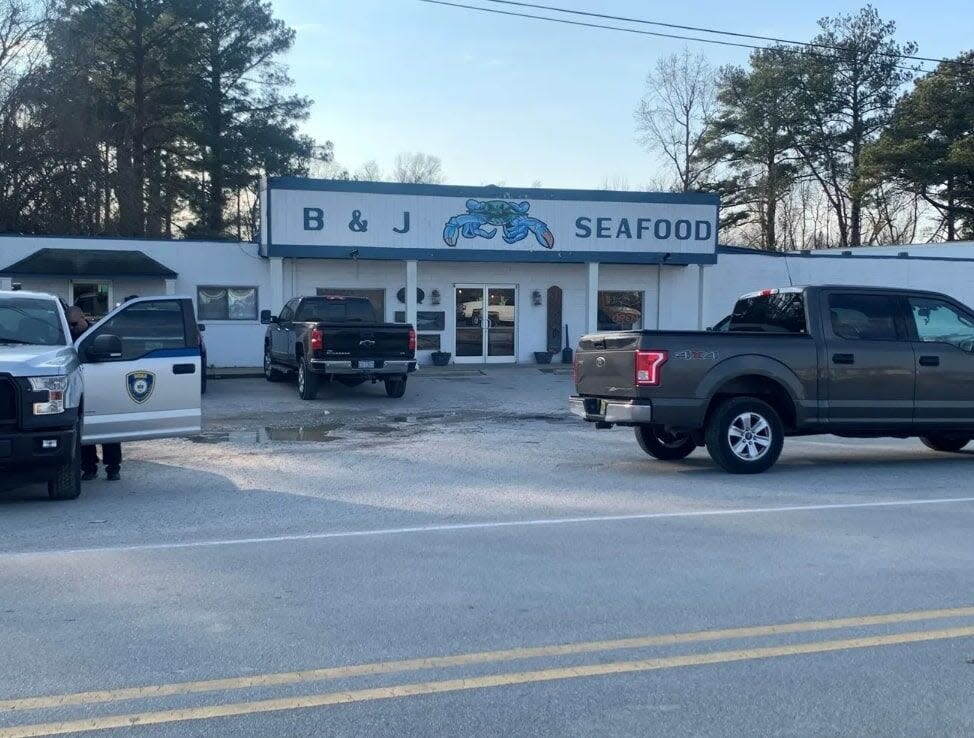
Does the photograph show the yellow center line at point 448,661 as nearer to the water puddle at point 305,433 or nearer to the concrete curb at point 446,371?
the water puddle at point 305,433

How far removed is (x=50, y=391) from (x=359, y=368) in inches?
380

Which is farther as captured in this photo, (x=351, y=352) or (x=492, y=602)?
(x=351, y=352)

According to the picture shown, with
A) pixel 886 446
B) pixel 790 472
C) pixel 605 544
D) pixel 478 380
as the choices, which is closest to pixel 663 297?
pixel 478 380

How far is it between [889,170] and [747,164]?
758cm

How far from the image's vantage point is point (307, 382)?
19.0 metres

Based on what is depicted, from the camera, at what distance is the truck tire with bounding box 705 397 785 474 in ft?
35.9

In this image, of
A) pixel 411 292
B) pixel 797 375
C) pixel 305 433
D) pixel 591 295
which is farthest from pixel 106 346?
pixel 591 295

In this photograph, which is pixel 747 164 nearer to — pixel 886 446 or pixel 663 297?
pixel 663 297

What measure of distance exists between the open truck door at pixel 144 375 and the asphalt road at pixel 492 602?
2.05ft

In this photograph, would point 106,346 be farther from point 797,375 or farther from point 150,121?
point 150,121

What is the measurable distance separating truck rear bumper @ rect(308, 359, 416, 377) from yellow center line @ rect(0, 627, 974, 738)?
13682mm

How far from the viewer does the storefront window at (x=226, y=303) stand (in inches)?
995

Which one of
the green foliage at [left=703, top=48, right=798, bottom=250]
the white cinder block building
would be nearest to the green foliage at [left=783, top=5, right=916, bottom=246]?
the green foliage at [left=703, top=48, right=798, bottom=250]

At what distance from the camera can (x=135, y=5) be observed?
37.0 metres
